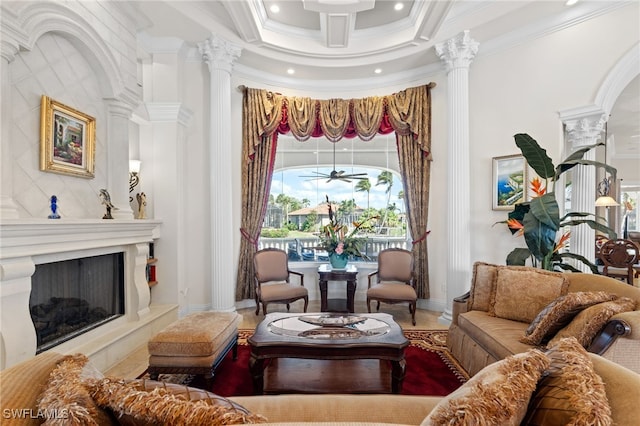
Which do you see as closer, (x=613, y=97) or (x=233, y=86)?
(x=613, y=97)

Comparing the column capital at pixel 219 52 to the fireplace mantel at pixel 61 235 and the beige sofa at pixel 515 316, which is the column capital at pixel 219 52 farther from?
the beige sofa at pixel 515 316

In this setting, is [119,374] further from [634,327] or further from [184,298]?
[634,327]

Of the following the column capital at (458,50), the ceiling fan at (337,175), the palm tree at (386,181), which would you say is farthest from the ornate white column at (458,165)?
the ceiling fan at (337,175)

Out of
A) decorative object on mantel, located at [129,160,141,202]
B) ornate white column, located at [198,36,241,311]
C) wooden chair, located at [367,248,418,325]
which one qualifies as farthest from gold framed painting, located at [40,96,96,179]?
wooden chair, located at [367,248,418,325]

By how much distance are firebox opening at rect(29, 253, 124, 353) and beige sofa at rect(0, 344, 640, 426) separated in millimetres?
1760

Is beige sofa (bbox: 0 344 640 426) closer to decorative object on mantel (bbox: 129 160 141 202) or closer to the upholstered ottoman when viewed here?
the upholstered ottoman

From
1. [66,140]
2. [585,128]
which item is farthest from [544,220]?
[66,140]

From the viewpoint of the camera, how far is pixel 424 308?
15.7ft

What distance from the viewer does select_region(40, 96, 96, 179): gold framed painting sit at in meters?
2.55

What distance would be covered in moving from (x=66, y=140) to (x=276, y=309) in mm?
3384

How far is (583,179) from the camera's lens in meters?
3.63

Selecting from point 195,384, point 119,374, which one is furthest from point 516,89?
point 119,374

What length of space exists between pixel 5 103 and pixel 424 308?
16.6 ft

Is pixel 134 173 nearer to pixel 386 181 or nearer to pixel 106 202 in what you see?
pixel 106 202
